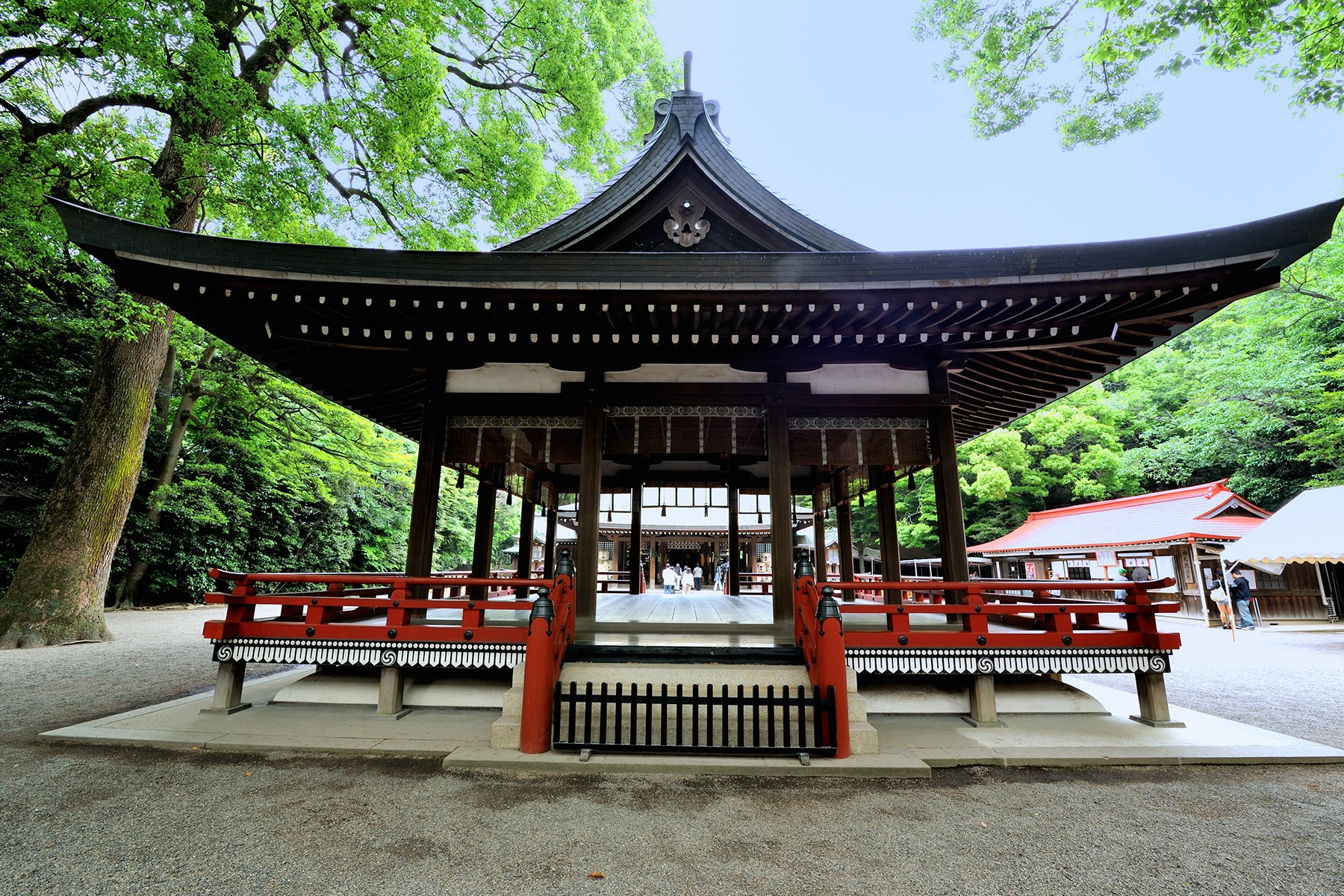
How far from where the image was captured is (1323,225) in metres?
4.73

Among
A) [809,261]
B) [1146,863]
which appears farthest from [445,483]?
[1146,863]

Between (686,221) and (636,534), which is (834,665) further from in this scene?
(636,534)

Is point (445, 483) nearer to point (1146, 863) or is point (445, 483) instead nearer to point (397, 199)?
point (397, 199)

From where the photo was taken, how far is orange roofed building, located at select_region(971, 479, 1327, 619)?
17891 mm

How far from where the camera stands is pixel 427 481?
6781mm

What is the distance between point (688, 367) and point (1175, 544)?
20535 millimetres

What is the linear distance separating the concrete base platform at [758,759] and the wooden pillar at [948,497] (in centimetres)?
166

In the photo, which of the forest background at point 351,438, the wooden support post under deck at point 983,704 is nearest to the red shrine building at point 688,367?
the wooden support post under deck at point 983,704

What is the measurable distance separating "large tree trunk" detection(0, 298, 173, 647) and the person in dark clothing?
27.5 m

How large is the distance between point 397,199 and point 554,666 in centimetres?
1170

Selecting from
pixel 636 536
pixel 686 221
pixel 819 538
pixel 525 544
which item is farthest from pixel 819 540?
pixel 686 221

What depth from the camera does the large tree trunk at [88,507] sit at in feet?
32.1

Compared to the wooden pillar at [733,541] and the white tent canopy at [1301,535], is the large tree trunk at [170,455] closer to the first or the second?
the wooden pillar at [733,541]

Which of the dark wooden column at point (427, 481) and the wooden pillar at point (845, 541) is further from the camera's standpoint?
the wooden pillar at point (845, 541)
